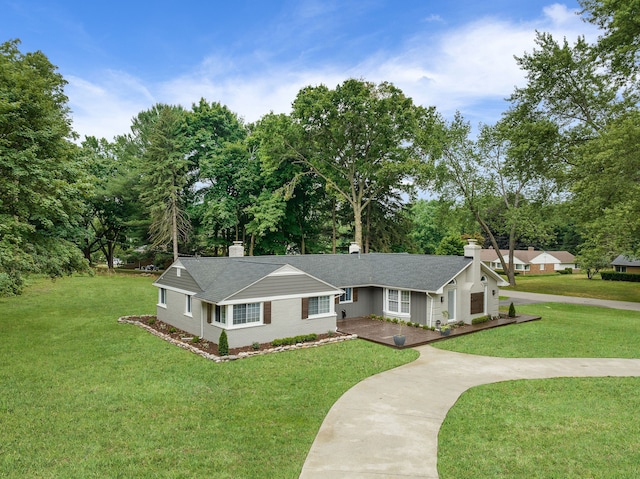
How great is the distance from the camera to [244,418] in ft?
30.2

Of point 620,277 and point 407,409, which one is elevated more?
point 620,277

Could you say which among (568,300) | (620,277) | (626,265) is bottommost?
(568,300)

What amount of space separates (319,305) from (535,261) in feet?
197

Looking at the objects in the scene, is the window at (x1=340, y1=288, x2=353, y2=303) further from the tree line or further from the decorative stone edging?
the tree line

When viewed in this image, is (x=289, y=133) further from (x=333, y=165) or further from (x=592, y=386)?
(x=592, y=386)

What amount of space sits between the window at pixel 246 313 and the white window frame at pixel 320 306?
8.83ft

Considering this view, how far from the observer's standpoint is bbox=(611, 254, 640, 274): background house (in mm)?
53281

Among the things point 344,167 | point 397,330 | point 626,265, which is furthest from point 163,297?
point 626,265

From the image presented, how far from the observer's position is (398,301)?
836 inches

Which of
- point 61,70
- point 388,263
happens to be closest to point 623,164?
point 388,263

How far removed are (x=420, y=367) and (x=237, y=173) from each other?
102 feet

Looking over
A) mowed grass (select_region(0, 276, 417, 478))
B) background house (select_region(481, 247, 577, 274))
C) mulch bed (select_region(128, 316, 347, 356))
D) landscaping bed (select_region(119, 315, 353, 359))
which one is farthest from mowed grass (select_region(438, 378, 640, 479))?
background house (select_region(481, 247, 577, 274))

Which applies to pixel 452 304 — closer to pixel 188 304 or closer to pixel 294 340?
pixel 294 340

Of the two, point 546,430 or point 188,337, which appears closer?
point 546,430
